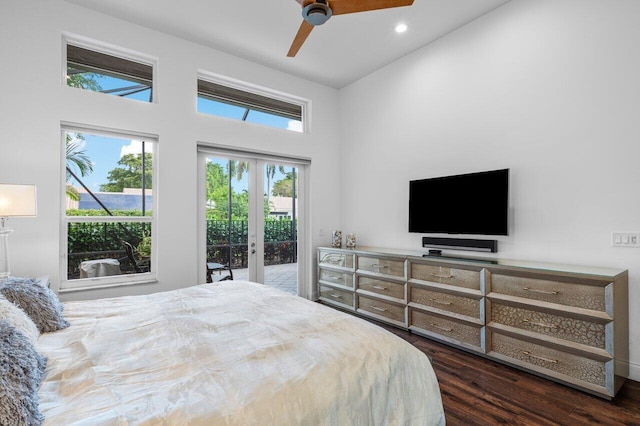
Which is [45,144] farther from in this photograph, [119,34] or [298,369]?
[298,369]

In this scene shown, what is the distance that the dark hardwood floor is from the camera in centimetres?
196

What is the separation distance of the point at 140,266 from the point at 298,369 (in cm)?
294

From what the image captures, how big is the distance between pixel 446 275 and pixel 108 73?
410cm

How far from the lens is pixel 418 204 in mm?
3715

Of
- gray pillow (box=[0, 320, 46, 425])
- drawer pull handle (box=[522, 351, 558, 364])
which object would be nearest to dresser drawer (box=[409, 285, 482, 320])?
drawer pull handle (box=[522, 351, 558, 364])

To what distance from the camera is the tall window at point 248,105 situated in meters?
3.93

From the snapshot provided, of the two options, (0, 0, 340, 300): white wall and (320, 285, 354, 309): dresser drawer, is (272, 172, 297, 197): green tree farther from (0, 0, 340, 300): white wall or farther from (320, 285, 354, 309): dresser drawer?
(320, 285, 354, 309): dresser drawer

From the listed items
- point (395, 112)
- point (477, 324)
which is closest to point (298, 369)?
point (477, 324)

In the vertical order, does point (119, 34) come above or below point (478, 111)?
above

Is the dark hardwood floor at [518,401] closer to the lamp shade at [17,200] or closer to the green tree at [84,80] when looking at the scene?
the lamp shade at [17,200]

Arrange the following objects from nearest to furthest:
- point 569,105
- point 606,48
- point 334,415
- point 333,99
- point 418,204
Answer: point 334,415 < point 606,48 < point 569,105 < point 418,204 < point 333,99

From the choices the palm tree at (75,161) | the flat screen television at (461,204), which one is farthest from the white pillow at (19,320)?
the flat screen television at (461,204)

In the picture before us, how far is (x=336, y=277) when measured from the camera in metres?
4.34

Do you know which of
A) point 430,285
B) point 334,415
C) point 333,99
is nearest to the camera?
point 334,415
